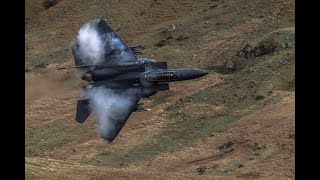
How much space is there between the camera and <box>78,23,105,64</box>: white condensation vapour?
2020 cm

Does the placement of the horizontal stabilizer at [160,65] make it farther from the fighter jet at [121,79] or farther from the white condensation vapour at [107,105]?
the white condensation vapour at [107,105]

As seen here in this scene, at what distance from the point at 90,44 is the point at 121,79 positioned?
81.6 inches

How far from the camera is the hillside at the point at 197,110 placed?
48.9 m

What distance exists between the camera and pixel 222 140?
55562 millimetres

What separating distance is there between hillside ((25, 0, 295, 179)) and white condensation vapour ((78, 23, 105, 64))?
60.4 inches

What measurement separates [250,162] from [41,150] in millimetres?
22104

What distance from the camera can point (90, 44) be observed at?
68.5 feet

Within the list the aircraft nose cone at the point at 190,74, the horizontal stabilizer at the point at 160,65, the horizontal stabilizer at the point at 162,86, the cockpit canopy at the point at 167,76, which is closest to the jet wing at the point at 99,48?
the horizontal stabilizer at the point at 160,65

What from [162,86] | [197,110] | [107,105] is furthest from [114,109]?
[197,110]

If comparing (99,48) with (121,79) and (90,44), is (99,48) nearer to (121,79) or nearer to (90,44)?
(90,44)
